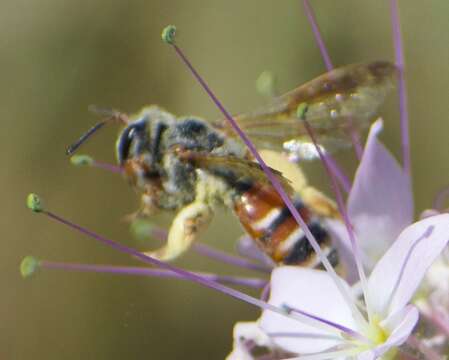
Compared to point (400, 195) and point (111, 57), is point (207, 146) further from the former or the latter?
point (111, 57)

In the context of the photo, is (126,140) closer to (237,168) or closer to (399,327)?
(237,168)

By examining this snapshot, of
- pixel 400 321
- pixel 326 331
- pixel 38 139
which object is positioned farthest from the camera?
pixel 38 139

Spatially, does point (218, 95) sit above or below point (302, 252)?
above

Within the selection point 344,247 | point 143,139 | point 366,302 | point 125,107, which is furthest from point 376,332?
point 125,107

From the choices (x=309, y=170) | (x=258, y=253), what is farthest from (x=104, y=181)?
(x=258, y=253)

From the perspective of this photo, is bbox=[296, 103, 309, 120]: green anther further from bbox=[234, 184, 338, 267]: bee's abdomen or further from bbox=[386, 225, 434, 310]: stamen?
bbox=[386, 225, 434, 310]: stamen

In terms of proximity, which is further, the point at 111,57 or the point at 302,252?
the point at 111,57

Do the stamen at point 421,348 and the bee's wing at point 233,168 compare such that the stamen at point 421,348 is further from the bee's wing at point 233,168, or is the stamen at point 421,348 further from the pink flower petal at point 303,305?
the bee's wing at point 233,168

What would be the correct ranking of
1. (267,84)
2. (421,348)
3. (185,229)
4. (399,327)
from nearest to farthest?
(399,327), (421,348), (185,229), (267,84)
